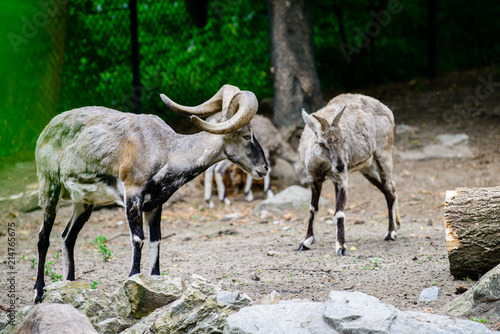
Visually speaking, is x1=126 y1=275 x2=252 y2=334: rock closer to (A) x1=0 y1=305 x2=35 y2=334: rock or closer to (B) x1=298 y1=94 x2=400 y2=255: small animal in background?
(A) x1=0 y1=305 x2=35 y2=334: rock

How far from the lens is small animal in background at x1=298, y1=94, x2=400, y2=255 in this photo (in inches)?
289

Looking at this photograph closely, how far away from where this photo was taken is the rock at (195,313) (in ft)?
14.6

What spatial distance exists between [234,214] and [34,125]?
161 inches

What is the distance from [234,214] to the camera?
1036cm

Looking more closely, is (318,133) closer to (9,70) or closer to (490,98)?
(9,70)

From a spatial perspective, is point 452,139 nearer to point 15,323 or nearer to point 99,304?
point 99,304

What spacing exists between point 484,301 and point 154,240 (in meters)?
3.17

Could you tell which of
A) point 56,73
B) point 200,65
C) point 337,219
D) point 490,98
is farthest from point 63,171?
point 490,98

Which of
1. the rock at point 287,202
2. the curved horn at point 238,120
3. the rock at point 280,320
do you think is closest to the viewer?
the rock at point 280,320

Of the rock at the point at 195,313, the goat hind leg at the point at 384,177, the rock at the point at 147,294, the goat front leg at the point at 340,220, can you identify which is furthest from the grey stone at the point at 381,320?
the goat hind leg at the point at 384,177

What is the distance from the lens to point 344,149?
749cm

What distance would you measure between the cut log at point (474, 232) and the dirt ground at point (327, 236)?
8.4 inches

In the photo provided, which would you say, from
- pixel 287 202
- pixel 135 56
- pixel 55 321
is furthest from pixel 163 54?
pixel 55 321

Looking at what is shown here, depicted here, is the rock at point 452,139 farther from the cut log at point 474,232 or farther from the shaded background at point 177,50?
the cut log at point 474,232
